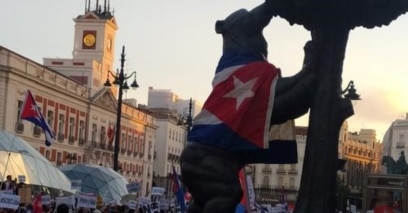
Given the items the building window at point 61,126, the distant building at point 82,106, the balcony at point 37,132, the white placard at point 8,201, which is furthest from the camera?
the building window at point 61,126

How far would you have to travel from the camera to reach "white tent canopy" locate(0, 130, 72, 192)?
32.6 metres

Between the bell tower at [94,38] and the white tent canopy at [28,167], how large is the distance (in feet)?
162

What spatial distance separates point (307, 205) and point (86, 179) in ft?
108

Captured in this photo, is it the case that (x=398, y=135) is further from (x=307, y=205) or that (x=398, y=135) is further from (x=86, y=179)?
(x=307, y=205)

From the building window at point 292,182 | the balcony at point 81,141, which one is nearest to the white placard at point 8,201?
the balcony at point 81,141

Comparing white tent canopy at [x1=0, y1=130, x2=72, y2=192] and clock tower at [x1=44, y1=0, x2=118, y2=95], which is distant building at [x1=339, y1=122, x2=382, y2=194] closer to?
clock tower at [x1=44, y1=0, x2=118, y2=95]

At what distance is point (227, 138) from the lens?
6.75 m

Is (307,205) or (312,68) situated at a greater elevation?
(312,68)

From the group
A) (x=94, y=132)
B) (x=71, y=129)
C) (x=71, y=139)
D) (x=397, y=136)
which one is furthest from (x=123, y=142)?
(x=397, y=136)

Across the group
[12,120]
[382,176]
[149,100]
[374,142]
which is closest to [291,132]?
[382,176]

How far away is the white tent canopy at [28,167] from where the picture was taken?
32.6m

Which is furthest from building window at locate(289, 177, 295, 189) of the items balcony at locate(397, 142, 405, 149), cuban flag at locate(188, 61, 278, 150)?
cuban flag at locate(188, 61, 278, 150)

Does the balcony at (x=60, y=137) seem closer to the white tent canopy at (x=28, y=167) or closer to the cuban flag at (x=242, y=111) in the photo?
the white tent canopy at (x=28, y=167)

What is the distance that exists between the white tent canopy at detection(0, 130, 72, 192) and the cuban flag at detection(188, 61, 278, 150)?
26.2 m
